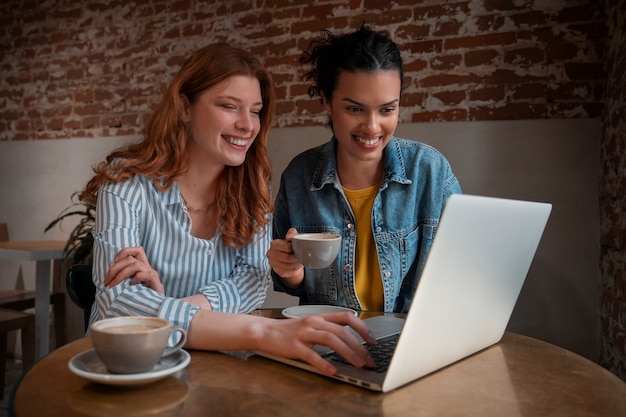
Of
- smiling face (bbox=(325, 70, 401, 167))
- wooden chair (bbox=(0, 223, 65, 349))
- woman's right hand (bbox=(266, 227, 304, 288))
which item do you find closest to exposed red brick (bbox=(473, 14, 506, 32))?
smiling face (bbox=(325, 70, 401, 167))

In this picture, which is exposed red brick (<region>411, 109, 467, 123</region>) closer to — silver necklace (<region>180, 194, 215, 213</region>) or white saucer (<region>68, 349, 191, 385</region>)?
silver necklace (<region>180, 194, 215, 213</region>)

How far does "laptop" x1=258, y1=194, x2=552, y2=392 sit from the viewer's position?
28.9 inches

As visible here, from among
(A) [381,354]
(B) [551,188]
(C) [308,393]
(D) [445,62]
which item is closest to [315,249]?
(A) [381,354]

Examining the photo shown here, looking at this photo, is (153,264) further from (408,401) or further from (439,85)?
(439,85)

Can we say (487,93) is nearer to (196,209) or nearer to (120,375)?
(196,209)

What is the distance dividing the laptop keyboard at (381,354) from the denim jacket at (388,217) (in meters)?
0.61

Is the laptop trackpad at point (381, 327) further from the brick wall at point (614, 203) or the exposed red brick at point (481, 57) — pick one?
the exposed red brick at point (481, 57)

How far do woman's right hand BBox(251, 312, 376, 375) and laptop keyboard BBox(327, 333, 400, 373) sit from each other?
0.05 ft

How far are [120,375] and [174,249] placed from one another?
74 cm

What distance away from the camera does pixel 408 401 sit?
2.57ft

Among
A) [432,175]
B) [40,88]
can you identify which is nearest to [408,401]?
[432,175]

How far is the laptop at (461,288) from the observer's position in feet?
2.40

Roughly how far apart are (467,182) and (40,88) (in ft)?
10.9

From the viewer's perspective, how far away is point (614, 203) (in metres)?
2.25
